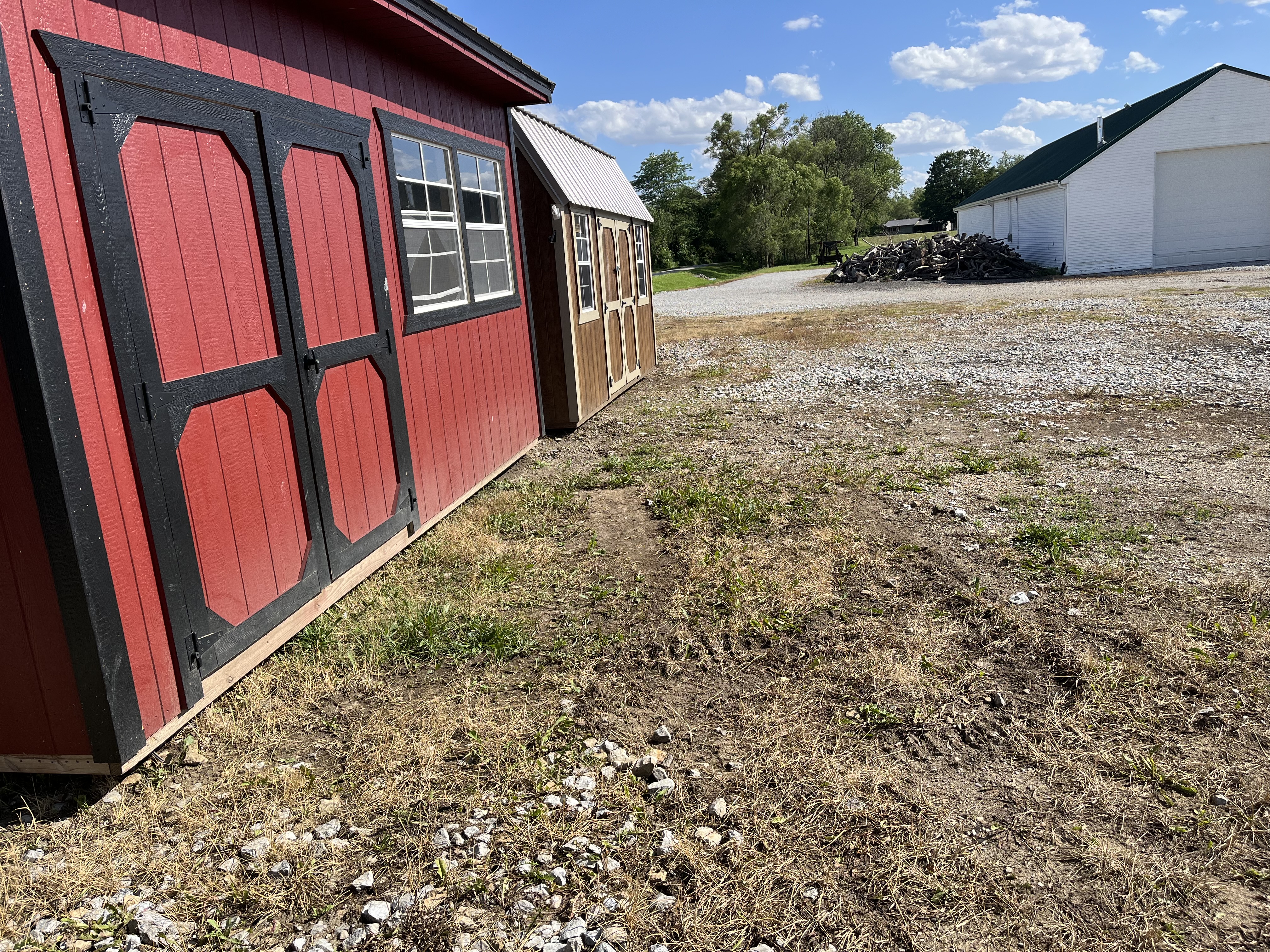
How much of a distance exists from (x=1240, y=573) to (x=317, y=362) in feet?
16.5

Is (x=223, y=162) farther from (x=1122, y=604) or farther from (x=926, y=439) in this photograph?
(x=926, y=439)

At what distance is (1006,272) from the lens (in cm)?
2912

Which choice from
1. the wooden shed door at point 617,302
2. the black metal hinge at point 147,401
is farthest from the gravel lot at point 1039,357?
the black metal hinge at point 147,401

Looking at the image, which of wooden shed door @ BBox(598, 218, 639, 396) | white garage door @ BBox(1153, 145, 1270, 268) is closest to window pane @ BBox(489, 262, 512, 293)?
wooden shed door @ BBox(598, 218, 639, 396)

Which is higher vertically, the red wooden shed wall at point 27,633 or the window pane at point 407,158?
the window pane at point 407,158

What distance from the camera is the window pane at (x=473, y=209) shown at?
6617 mm

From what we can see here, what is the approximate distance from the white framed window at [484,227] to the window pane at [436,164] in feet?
0.74

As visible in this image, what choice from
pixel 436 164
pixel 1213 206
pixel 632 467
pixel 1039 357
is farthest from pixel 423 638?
pixel 1213 206

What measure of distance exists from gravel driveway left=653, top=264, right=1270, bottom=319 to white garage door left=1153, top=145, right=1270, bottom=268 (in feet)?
7.17

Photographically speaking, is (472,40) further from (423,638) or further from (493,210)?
(423,638)

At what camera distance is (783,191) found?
176ft

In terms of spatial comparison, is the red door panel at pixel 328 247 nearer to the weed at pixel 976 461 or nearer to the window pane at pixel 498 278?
the window pane at pixel 498 278

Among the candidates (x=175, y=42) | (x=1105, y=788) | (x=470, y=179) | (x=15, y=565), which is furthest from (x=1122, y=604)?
(x=470, y=179)

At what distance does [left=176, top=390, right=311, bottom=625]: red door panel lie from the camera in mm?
3479
